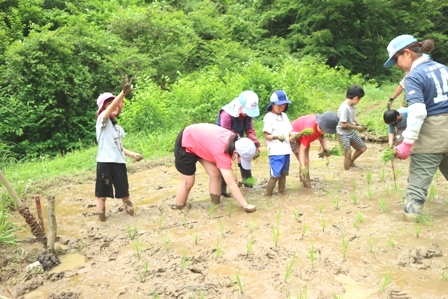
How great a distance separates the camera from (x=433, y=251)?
3346 mm

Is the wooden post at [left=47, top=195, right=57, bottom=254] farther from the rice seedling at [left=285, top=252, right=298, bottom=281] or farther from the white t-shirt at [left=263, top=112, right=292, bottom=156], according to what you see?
the white t-shirt at [left=263, top=112, right=292, bottom=156]

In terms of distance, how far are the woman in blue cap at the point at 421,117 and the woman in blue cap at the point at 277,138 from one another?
4.81 feet

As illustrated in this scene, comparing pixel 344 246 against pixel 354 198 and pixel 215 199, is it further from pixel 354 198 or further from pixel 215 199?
pixel 215 199

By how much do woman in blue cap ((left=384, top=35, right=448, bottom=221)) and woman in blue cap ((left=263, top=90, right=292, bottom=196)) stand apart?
1.47 metres

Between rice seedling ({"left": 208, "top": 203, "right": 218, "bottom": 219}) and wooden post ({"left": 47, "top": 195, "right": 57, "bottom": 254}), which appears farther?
rice seedling ({"left": 208, "top": 203, "right": 218, "bottom": 219})

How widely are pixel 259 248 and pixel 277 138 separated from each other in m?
1.77

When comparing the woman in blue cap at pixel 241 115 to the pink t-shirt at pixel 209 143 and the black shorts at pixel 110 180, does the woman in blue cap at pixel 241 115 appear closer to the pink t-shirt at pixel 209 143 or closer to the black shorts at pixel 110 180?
the pink t-shirt at pixel 209 143

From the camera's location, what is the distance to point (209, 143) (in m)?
4.52

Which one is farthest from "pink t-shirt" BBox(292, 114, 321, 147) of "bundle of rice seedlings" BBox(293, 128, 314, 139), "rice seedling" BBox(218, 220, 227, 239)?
"rice seedling" BBox(218, 220, 227, 239)

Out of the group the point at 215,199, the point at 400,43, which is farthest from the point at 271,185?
the point at 400,43

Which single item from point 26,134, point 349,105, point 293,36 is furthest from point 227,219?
point 293,36

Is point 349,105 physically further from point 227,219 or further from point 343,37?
point 343,37

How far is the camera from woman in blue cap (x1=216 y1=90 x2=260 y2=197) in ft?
16.1

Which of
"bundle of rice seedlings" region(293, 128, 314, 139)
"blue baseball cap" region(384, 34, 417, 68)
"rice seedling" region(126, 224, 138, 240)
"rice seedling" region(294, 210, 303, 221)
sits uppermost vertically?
"blue baseball cap" region(384, 34, 417, 68)
